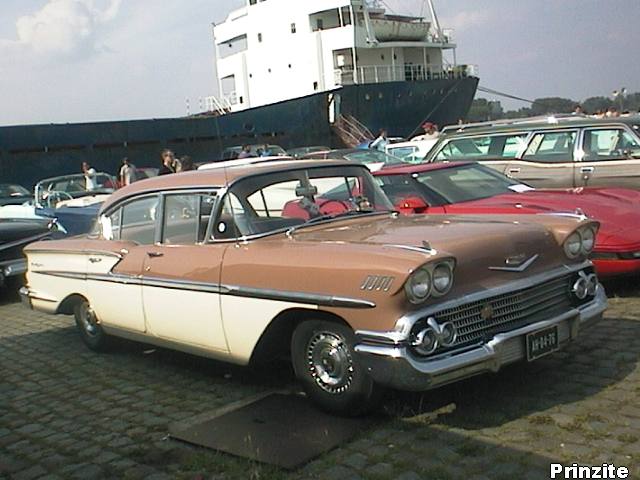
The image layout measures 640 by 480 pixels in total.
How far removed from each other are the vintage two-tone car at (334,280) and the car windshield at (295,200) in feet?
0.03

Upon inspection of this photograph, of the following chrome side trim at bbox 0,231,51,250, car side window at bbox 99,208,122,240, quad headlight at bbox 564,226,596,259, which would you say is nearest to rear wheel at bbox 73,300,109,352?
car side window at bbox 99,208,122,240

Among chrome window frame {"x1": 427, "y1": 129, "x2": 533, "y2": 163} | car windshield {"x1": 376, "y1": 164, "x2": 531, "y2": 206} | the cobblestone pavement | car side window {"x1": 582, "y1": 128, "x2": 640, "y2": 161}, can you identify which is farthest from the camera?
chrome window frame {"x1": 427, "y1": 129, "x2": 533, "y2": 163}

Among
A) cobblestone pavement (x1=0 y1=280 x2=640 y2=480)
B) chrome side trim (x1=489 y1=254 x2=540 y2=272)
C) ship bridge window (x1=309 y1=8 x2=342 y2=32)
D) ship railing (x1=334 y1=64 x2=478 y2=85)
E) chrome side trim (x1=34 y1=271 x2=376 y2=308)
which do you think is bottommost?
cobblestone pavement (x1=0 y1=280 x2=640 y2=480)

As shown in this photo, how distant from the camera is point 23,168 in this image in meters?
26.0

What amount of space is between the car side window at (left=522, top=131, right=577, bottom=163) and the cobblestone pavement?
382 cm

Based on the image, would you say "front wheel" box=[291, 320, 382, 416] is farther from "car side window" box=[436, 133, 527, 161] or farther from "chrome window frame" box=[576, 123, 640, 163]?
"car side window" box=[436, 133, 527, 161]

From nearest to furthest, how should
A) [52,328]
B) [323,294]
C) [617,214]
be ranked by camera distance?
[323,294] → [617,214] → [52,328]

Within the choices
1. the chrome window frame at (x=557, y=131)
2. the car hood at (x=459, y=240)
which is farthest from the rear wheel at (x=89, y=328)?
the chrome window frame at (x=557, y=131)

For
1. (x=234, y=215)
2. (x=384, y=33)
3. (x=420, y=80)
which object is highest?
(x=384, y=33)

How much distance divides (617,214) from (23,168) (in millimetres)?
23557

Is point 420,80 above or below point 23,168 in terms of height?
above

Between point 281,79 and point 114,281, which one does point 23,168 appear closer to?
point 281,79

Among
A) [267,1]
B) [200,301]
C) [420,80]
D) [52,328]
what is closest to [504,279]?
[200,301]

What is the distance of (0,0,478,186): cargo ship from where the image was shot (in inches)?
1147
